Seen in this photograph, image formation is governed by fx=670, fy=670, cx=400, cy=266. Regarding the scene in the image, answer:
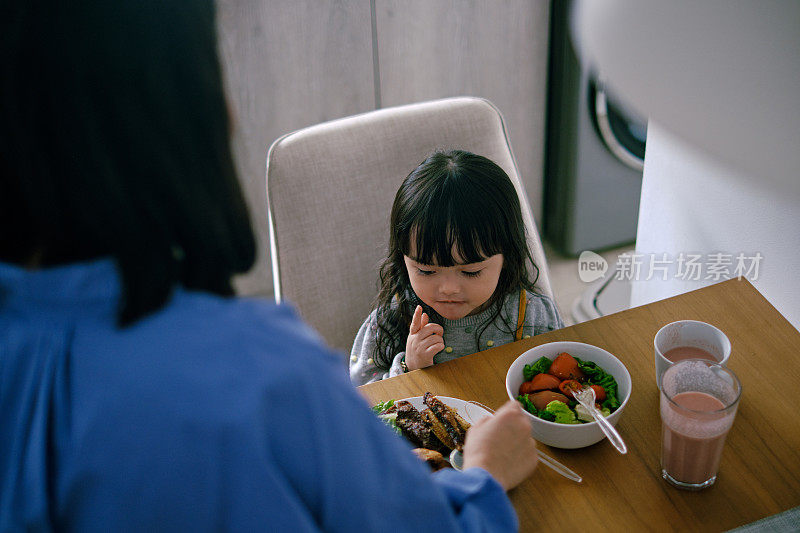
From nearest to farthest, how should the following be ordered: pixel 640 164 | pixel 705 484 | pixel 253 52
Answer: pixel 705 484, pixel 253 52, pixel 640 164

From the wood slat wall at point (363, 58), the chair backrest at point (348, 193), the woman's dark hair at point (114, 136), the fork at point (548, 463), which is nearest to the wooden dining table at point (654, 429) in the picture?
the fork at point (548, 463)

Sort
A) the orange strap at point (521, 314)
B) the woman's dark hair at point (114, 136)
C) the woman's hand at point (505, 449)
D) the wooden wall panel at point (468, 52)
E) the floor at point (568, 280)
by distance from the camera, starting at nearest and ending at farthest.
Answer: the woman's dark hair at point (114, 136) → the woman's hand at point (505, 449) → the orange strap at point (521, 314) → the wooden wall panel at point (468, 52) → the floor at point (568, 280)

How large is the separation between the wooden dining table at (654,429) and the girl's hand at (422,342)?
2.0 inches

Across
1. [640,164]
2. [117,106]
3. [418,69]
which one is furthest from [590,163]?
[117,106]

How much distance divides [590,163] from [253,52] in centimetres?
128

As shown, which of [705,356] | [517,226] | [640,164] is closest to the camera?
[705,356]

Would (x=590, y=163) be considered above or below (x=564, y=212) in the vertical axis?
above

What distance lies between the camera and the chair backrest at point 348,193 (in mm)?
1346

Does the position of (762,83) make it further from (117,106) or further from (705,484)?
(705,484)

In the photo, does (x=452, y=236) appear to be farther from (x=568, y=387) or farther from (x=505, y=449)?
(x=505, y=449)

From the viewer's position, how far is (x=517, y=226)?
49.8 inches

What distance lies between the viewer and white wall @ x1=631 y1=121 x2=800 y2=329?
1.34 m

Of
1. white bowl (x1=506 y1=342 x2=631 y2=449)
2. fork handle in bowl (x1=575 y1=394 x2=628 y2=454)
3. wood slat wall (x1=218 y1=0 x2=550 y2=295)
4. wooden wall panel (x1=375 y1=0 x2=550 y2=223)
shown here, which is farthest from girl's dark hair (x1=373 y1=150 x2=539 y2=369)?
wooden wall panel (x1=375 y1=0 x2=550 y2=223)

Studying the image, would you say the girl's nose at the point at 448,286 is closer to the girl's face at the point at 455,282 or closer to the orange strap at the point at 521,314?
the girl's face at the point at 455,282
